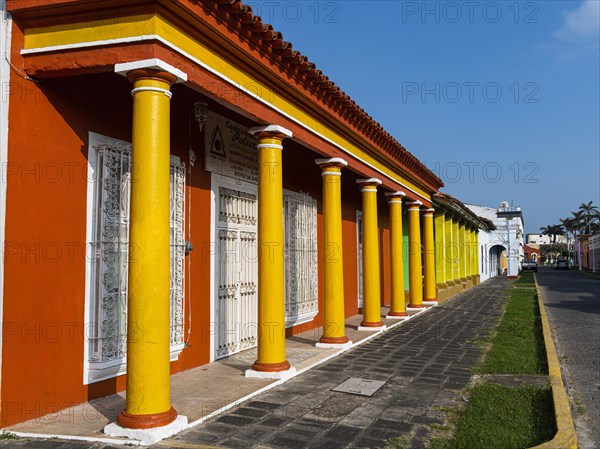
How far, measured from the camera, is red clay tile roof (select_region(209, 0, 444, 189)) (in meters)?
4.89

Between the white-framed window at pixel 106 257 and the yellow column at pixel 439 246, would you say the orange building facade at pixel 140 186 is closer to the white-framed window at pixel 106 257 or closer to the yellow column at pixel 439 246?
the white-framed window at pixel 106 257

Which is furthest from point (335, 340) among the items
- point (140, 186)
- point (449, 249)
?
point (449, 249)

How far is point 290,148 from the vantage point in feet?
28.0

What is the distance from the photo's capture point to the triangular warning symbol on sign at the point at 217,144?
6851mm

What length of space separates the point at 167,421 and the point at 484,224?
27.9m

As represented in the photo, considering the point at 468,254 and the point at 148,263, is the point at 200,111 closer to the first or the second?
the point at 148,263

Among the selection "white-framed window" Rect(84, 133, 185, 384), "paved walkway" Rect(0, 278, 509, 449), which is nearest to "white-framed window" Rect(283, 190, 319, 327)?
"paved walkway" Rect(0, 278, 509, 449)

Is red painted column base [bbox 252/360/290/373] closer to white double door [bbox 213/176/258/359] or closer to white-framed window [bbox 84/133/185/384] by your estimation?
white double door [bbox 213/176/258/359]

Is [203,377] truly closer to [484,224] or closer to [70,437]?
[70,437]

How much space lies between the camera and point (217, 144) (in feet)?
22.9

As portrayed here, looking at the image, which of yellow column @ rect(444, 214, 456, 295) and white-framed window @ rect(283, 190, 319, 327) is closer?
white-framed window @ rect(283, 190, 319, 327)

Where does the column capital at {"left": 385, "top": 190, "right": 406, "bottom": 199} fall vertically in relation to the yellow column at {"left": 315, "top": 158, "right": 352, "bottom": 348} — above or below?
above

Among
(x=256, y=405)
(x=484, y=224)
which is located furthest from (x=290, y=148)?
(x=484, y=224)

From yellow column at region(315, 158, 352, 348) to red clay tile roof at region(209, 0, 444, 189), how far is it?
36.4 inches
